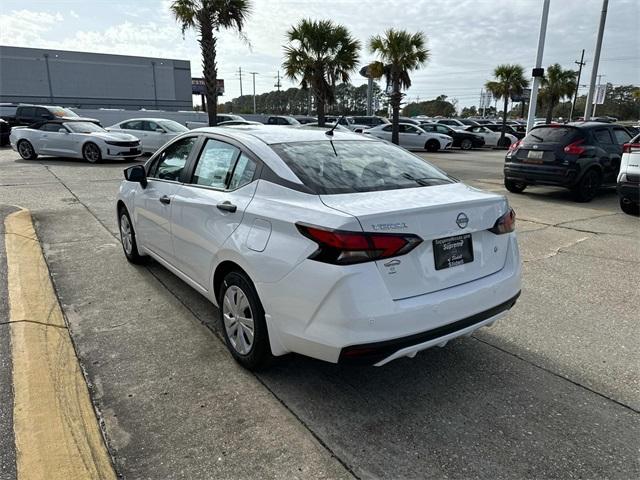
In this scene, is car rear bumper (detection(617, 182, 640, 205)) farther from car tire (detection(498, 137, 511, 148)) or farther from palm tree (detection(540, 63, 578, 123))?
palm tree (detection(540, 63, 578, 123))

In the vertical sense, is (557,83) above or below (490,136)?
above

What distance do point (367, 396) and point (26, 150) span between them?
16.7 meters

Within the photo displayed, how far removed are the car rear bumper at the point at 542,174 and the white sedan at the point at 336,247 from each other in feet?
22.7

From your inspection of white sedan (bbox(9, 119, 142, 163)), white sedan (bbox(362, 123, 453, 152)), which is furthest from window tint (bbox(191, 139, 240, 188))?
white sedan (bbox(362, 123, 453, 152))

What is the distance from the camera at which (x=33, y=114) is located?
2095cm

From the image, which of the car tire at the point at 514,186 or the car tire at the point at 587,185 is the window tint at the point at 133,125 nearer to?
the car tire at the point at 514,186

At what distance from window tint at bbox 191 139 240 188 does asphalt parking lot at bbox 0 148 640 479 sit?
1.14 metres

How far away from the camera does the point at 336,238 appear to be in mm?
2379

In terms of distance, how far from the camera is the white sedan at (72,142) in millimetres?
14875

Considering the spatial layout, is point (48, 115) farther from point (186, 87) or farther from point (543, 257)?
point (186, 87)

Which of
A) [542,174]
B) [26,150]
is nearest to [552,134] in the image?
[542,174]

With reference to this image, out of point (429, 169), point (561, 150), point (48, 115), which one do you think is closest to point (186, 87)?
point (48, 115)

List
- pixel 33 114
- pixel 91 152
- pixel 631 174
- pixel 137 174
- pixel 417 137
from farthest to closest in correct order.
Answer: pixel 417 137 < pixel 33 114 < pixel 91 152 < pixel 631 174 < pixel 137 174

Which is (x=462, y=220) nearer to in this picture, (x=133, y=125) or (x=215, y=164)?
(x=215, y=164)
